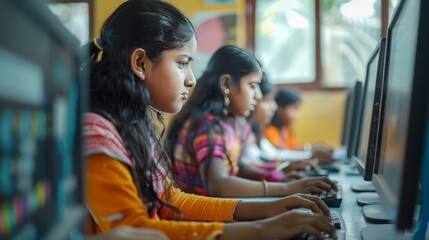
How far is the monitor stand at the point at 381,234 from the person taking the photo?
2.97 ft

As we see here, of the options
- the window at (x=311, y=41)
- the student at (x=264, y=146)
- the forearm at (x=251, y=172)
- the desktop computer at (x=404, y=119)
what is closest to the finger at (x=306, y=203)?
the desktop computer at (x=404, y=119)

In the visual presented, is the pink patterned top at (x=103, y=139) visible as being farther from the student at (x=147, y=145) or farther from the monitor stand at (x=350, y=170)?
the monitor stand at (x=350, y=170)

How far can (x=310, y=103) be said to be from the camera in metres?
3.76

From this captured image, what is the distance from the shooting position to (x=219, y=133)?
5.04 ft

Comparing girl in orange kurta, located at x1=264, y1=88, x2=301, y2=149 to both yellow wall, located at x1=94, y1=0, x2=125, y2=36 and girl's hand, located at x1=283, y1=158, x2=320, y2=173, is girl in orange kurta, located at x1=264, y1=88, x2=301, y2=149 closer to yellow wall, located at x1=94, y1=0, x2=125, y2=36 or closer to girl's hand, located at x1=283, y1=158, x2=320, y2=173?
girl's hand, located at x1=283, y1=158, x2=320, y2=173

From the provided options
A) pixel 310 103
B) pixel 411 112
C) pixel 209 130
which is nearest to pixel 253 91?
pixel 209 130

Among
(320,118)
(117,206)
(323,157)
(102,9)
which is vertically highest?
(102,9)

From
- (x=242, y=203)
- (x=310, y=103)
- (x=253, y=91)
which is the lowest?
(x=310, y=103)

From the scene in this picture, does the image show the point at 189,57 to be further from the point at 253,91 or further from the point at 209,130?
the point at 253,91

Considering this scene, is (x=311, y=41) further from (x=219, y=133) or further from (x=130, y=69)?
(x=130, y=69)

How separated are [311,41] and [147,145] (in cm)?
296

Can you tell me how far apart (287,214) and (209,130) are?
2.31 feet

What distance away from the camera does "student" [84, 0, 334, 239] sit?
0.80 metres

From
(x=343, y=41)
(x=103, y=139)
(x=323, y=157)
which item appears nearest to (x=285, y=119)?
(x=343, y=41)
